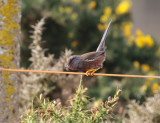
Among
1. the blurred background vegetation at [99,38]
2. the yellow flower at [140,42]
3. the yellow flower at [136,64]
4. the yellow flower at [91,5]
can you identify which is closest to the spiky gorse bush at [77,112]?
the blurred background vegetation at [99,38]

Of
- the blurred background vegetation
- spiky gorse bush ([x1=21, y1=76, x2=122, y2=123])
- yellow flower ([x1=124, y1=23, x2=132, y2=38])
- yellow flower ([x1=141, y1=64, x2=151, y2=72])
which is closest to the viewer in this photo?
spiky gorse bush ([x1=21, y1=76, x2=122, y2=123])

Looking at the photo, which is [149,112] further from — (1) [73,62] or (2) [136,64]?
(2) [136,64]

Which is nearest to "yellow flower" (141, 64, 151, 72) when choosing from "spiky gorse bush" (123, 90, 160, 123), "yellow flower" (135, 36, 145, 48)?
"yellow flower" (135, 36, 145, 48)

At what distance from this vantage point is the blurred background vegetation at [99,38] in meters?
4.46

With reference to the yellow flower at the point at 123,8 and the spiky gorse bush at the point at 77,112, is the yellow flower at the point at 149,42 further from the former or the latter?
the spiky gorse bush at the point at 77,112

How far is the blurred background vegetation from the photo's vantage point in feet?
14.6

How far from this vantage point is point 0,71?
222 cm

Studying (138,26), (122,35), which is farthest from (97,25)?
(138,26)

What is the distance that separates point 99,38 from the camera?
5.03 metres

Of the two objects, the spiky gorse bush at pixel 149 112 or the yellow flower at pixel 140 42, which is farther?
the yellow flower at pixel 140 42

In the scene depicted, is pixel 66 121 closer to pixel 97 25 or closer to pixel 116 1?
pixel 97 25

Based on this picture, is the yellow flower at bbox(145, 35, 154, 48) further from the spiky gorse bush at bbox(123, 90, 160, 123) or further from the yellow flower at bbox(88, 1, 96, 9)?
the spiky gorse bush at bbox(123, 90, 160, 123)

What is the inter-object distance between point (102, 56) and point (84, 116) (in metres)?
0.72

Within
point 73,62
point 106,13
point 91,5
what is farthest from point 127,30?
point 73,62
